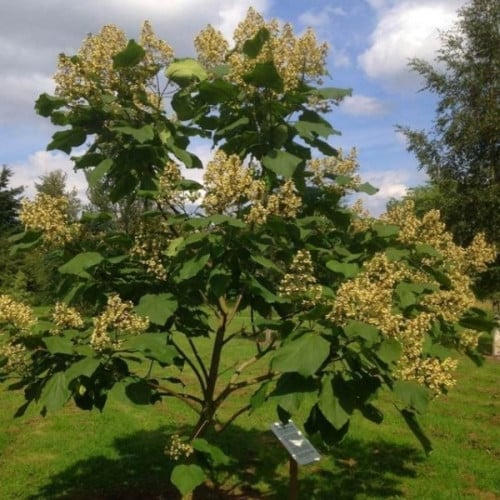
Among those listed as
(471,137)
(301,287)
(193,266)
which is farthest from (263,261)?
(471,137)

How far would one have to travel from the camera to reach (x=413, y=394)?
321 centimetres

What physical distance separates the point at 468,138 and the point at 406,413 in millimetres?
16426

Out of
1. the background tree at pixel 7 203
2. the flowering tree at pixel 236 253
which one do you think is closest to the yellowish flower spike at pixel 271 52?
the flowering tree at pixel 236 253

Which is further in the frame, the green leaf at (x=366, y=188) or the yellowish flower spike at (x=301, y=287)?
the green leaf at (x=366, y=188)

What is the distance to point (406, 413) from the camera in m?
3.81

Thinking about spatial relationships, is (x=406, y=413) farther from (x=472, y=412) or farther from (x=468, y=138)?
(x=468, y=138)

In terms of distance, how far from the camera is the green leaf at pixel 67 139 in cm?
418

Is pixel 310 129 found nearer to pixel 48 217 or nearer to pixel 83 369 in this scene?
pixel 48 217

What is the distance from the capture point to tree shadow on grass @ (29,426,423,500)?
6.91m

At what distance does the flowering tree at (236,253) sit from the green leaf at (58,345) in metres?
0.01

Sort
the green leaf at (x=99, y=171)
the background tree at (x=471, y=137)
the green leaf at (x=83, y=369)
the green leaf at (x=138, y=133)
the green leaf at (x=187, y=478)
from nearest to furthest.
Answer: the green leaf at (x=83, y=369) < the green leaf at (x=138, y=133) < the green leaf at (x=187, y=478) < the green leaf at (x=99, y=171) < the background tree at (x=471, y=137)

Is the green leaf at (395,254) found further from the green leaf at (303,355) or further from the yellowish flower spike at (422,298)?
the green leaf at (303,355)

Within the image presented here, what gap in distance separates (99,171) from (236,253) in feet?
3.78

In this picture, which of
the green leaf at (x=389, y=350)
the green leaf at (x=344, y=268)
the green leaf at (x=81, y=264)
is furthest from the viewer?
the green leaf at (x=344, y=268)
